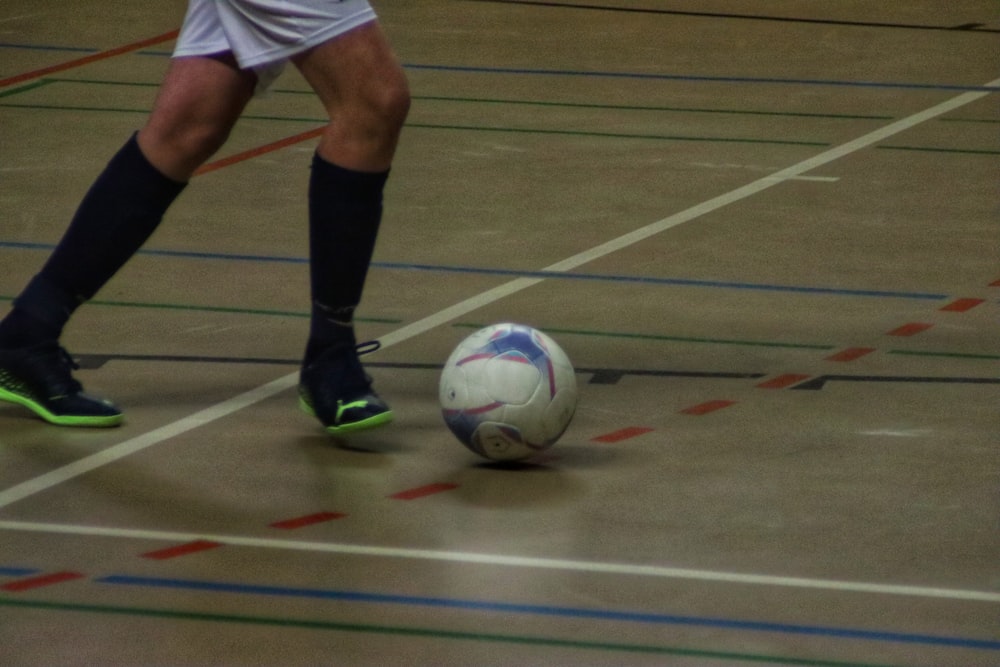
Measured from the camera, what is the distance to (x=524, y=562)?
3.30 metres

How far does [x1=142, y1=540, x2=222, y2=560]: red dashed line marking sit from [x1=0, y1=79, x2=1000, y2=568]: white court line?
41 centimetres

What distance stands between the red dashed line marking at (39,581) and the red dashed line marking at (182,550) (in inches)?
5.9

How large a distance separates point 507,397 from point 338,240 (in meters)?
0.51

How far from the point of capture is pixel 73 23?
9.95m

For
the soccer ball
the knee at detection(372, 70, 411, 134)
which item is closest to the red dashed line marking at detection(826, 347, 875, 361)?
the soccer ball

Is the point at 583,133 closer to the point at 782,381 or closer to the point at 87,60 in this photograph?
the point at 87,60

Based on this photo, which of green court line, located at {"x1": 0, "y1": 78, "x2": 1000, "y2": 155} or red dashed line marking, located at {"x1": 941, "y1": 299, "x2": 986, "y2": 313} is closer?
red dashed line marking, located at {"x1": 941, "y1": 299, "x2": 986, "y2": 313}

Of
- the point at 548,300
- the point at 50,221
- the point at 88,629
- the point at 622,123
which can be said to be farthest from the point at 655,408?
the point at 622,123

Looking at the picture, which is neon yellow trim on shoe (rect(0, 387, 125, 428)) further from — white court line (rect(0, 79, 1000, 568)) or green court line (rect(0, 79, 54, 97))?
green court line (rect(0, 79, 54, 97))

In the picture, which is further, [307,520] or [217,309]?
[217,309]

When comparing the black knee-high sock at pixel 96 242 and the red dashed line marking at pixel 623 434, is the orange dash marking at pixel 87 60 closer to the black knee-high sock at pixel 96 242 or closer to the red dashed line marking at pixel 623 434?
the black knee-high sock at pixel 96 242

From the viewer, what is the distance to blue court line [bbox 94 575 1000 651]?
116 inches

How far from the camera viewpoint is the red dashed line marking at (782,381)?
438cm

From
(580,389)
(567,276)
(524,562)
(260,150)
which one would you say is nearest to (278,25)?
(580,389)
